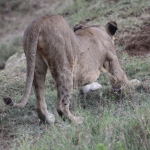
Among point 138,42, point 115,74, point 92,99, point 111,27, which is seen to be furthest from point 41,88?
point 138,42

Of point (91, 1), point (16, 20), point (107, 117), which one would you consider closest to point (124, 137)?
point (107, 117)

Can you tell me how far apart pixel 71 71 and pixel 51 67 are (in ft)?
0.77

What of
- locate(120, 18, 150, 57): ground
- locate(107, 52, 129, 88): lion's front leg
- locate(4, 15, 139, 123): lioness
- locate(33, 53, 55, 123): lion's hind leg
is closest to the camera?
locate(4, 15, 139, 123): lioness

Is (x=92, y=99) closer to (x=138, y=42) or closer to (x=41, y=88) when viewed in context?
(x=41, y=88)

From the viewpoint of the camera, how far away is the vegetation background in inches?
143

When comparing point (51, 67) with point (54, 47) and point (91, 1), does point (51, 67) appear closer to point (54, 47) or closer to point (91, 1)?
point (54, 47)

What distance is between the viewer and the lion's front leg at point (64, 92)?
4484 mm

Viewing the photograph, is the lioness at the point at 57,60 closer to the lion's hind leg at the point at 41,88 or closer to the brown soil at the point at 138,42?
the lion's hind leg at the point at 41,88

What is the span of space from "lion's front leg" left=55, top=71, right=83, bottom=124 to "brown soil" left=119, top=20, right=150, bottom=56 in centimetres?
261

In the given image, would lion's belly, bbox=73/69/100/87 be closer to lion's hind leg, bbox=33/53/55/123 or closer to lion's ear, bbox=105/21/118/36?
lion's hind leg, bbox=33/53/55/123

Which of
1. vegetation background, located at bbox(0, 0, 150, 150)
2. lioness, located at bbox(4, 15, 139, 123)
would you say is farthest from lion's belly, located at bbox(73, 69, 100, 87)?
vegetation background, located at bbox(0, 0, 150, 150)

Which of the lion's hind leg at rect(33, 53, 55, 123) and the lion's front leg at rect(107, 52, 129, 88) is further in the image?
the lion's front leg at rect(107, 52, 129, 88)

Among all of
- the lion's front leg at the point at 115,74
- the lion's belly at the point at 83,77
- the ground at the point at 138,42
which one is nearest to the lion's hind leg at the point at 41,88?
A: the lion's belly at the point at 83,77

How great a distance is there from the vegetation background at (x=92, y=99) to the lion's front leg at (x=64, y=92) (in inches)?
3.7
